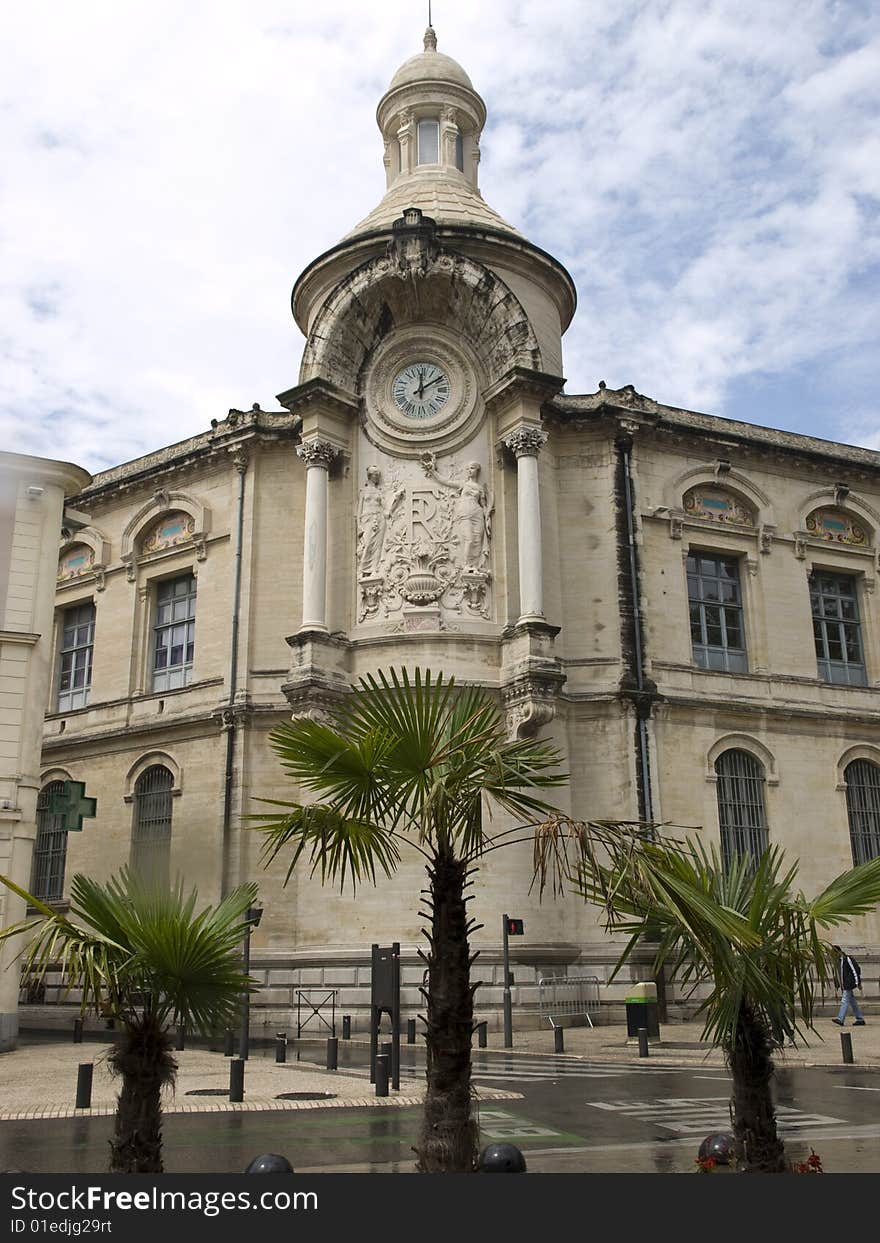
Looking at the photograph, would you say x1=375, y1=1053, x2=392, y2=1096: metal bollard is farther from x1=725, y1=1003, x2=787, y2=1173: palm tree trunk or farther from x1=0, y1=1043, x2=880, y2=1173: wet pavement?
x1=725, y1=1003, x2=787, y2=1173: palm tree trunk

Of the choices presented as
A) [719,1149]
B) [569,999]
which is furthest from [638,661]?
[719,1149]

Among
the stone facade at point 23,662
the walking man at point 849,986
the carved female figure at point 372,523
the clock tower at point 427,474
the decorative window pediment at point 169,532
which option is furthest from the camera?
the decorative window pediment at point 169,532

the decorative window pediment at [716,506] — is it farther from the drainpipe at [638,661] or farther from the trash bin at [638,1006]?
the trash bin at [638,1006]

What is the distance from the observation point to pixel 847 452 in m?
33.2

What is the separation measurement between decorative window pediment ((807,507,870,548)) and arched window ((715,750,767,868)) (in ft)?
22.8

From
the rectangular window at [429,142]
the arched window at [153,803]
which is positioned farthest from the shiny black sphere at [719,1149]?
the rectangular window at [429,142]

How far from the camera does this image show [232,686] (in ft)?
93.7

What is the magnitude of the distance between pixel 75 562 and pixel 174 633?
5.10m

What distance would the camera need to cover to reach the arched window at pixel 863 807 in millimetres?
29609

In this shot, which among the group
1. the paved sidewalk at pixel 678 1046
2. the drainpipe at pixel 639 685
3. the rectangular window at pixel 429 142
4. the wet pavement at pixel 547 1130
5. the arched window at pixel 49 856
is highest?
the rectangular window at pixel 429 142

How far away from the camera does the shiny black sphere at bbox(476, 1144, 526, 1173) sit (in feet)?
22.9

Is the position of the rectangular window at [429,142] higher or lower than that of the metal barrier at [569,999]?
higher

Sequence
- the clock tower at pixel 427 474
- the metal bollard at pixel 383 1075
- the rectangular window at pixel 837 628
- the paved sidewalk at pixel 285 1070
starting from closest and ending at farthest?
the paved sidewalk at pixel 285 1070 < the metal bollard at pixel 383 1075 < the clock tower at pixel 427 474 < the rectangular window at pixel 837 628

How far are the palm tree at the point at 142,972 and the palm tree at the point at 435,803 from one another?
818mm
